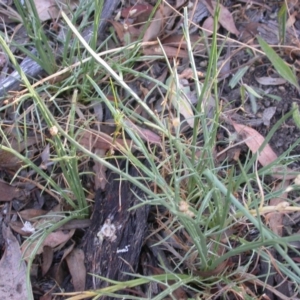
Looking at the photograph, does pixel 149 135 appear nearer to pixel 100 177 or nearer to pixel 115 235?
pixel 100 177

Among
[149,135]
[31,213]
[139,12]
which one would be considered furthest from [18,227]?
[139,12]

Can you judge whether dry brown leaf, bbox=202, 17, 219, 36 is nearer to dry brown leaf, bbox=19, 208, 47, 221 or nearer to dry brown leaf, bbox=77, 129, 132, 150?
dry brown leaf, bbox=77, 129, 132, 150

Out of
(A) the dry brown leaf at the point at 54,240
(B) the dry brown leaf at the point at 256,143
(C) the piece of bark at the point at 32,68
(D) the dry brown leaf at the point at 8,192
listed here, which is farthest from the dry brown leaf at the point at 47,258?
(B) the dry brown leaf at the point at 256,143

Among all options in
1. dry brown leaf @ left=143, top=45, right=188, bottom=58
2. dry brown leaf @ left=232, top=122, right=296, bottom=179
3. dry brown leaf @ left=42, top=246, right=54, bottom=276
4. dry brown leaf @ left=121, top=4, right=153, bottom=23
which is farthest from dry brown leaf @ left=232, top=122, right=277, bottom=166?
dry brown leaf @ left=42, top=246, right=54, bottom=276

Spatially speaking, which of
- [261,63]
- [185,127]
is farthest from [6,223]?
[261,63]

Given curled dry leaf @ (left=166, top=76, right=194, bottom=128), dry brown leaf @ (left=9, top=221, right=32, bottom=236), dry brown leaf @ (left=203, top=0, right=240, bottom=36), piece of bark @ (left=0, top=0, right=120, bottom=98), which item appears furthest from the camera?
dry brown leaf @ (left=203, top=0, right=240, bottom=36)

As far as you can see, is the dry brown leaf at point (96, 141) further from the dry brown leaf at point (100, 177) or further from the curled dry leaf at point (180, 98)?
the curled dry leaf at point (180, 98)
